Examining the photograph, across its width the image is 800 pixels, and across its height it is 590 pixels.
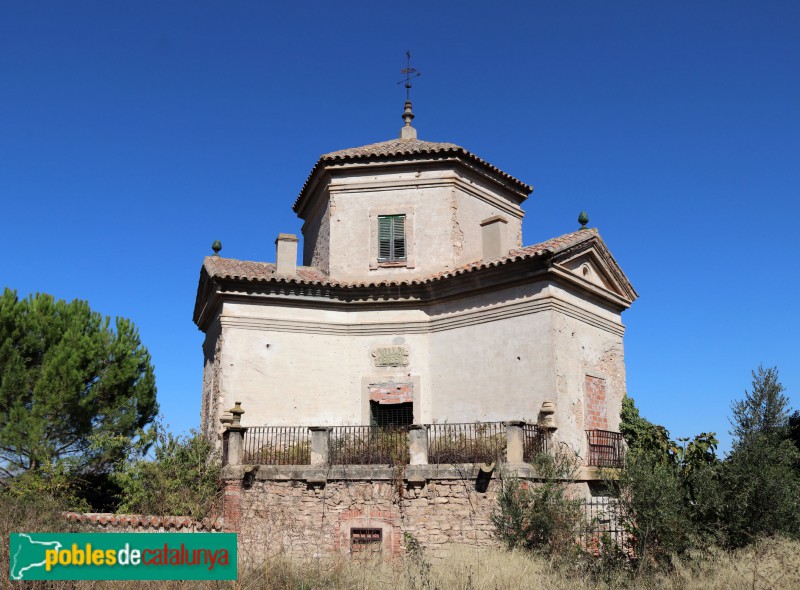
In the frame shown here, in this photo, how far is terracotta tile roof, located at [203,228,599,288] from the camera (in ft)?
51.1

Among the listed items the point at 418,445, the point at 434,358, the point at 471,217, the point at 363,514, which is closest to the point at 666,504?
the point at 418,445

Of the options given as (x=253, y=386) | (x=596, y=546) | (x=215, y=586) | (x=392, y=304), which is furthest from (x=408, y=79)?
(x=215, y=586)

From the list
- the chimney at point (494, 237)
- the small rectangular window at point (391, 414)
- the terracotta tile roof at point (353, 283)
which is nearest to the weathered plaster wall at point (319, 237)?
the terracotta tile roof at point (353, 283)

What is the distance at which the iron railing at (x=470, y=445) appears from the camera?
13.5 metres

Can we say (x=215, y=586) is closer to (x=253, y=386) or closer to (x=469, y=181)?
(x=253, y=386)

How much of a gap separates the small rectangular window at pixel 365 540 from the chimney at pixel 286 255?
23.1ft

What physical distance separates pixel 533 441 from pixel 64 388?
502 inches

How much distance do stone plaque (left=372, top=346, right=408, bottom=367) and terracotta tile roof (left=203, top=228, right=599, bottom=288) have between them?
5.42ft

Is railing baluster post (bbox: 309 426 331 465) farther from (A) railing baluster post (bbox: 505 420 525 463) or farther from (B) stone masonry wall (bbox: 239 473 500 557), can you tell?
(A) railing baluster post (bbox: 505 420 525 463)

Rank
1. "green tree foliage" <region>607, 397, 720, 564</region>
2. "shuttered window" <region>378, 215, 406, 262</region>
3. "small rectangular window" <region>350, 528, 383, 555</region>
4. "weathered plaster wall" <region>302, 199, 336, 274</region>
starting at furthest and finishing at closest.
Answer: "weathered plaster wall" <region>302, 199, 336, 274</region>
"shuttered window" <region>378, 215, 406, 262</region>
"small rectangular window" <region>350, 528, 383, 555</region>
"green tree foliage" <region>607, 397, 720, 564</region>

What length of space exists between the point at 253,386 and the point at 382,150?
747 centimetres

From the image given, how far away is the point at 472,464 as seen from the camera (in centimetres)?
1330

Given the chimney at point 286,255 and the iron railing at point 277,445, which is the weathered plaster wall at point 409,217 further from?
the iron railing at point 277,445

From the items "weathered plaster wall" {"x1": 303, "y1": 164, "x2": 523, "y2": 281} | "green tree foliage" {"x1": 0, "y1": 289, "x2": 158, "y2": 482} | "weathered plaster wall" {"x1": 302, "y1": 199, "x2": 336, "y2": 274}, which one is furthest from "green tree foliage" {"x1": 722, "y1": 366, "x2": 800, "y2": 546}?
"green tree foliage" {"x1": 0, "y1": 289, "x2": 158, "y2": 482}
